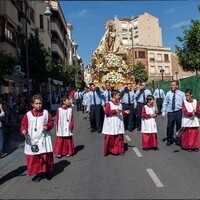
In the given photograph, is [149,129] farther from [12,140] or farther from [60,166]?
[12,140]

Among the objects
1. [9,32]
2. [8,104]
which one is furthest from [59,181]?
[9,32]

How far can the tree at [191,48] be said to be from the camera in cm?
2801

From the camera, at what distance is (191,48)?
2991 centimetres

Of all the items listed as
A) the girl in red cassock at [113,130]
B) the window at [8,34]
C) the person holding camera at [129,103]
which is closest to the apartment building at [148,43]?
the window at [8,34]

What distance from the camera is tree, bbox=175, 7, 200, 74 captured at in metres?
28.0

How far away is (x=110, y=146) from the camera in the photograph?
9297 millimetres

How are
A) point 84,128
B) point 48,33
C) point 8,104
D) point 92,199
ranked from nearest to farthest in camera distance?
1. point 92,199
2. point 84,128
3. point 8,104
4. point 48,33

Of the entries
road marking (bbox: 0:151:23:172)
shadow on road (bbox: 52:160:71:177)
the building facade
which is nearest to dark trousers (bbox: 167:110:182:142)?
shadow on road (bbox: 52:160:71:177)

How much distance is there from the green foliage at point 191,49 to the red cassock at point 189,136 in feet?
63.2

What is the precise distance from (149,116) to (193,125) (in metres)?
1.23

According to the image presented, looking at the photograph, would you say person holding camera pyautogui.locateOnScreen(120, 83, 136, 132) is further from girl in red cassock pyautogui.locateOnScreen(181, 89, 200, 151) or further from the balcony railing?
the balcony railing

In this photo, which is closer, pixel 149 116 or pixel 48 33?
pixel 149 116

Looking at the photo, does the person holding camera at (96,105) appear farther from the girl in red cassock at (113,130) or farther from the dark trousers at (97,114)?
the girl in red cassock at (113,130)

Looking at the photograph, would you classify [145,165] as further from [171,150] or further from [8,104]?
[8,104]
